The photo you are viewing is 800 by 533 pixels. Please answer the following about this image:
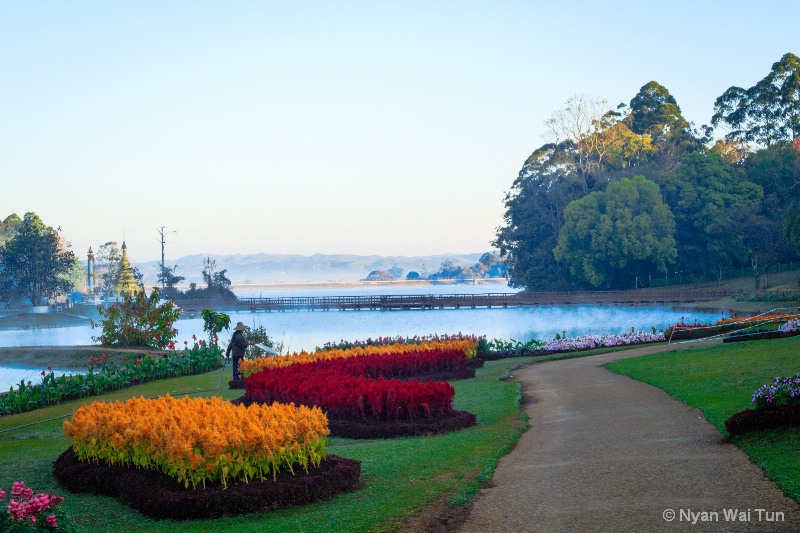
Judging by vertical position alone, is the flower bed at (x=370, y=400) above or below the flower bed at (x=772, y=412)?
below

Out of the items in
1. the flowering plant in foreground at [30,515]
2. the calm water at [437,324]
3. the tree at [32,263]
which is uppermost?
the tree at [32,263]

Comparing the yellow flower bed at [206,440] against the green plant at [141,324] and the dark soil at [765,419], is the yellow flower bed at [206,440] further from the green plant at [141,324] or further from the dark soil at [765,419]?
the green plant at [141,324]

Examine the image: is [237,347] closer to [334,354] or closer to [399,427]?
[334,354]

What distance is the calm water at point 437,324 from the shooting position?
45438 mm

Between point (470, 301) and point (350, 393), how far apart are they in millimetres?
65674

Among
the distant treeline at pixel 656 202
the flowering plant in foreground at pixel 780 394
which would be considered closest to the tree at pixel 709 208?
the distant treeline at pixel 656 202

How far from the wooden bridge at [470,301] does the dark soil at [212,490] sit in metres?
57.5


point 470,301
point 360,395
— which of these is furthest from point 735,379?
point 470,301

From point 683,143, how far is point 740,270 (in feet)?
71.8

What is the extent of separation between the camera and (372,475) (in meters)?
8.94

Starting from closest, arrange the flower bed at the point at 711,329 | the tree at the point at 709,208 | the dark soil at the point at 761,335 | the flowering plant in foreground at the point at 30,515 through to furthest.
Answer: the flowering plant in foreground at the point at 30,515 < the dark soil at the point at 761,335 < the flower bed at the point at 711,329 < the tree at the point at 709,208

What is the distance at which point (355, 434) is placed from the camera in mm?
12117

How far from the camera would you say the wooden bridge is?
64.2 metres

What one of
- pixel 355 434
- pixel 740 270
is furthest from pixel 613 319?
pixel 355 434
